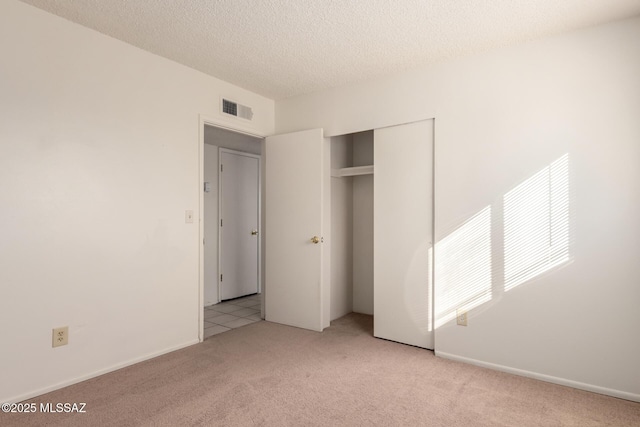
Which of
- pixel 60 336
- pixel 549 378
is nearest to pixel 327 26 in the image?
pixel 60 336

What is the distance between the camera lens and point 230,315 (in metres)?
4.33

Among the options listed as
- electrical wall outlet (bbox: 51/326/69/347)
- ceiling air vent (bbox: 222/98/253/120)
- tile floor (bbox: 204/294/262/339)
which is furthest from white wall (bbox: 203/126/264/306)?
electrical wall outlet (bbox: 51/326/69/347)

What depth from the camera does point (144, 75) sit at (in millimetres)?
2895

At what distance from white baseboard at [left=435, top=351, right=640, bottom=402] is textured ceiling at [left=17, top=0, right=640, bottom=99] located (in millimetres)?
2426

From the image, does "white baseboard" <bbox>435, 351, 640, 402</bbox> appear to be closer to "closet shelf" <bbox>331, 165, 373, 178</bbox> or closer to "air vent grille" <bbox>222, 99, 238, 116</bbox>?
"closet shelf" <bbox>331, 165, 373, 178</bbox>

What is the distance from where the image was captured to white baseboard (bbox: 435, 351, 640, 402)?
7.47 ft

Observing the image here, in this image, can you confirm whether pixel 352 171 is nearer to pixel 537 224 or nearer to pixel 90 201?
pixel 537 224

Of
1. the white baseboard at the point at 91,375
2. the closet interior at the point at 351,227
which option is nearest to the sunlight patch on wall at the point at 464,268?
the closet interior at the point at 351,227

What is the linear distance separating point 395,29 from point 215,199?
3472 millimetres

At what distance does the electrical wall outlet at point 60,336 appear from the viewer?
238 centimetres

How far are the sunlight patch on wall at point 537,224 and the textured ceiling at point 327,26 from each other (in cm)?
97

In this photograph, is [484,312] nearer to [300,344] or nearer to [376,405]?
[376,405]

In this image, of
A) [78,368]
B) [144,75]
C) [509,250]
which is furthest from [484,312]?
[144,75]

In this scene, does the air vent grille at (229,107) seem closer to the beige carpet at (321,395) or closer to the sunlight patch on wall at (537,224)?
the beige carpet at (321,395)
